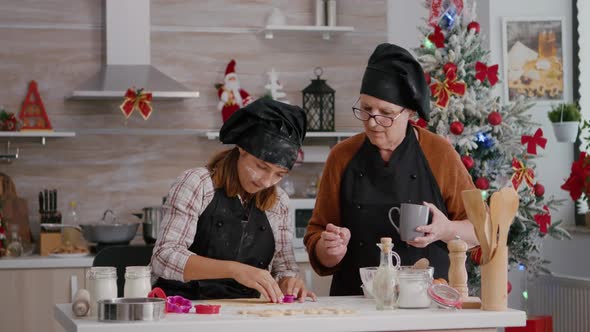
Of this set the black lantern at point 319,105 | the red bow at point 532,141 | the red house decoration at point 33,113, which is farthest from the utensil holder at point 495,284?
the red house decoration at point 33,113

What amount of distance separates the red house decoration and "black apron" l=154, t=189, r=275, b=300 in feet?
8.88

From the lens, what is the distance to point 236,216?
10.2 feet

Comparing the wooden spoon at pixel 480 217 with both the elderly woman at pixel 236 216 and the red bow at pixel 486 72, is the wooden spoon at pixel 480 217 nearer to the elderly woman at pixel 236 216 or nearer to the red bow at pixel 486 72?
the elderly woman at pixel 236 216

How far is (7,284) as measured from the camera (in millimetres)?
5031

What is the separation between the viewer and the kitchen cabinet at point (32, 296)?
198 inches

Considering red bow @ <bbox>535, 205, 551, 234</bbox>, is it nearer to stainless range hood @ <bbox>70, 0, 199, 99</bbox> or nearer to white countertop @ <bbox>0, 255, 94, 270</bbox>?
stainless range hood @ <bbox>70, 0, 199, 99</bbox>

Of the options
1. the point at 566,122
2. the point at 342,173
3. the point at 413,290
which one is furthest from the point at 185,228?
the point at 566,122

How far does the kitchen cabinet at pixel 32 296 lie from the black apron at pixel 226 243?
6.93 feet

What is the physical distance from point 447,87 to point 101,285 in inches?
114

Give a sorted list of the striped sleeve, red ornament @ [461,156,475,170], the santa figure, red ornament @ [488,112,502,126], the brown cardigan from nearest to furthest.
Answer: the striped sleeve → the brown cardigan → red ornament @ [461,156,475,170] → red ornament @ [488,112,502,126] → the santa figure

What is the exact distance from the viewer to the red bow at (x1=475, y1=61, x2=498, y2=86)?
5043 millimetres

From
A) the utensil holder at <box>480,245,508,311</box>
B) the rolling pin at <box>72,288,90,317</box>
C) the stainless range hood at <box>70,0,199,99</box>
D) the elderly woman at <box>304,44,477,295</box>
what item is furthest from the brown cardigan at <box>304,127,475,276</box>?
the stainless range hood at <box>70,0,199,99</box>

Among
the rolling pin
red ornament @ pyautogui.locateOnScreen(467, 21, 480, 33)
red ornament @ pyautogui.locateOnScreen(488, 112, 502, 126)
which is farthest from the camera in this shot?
red ornament @ pyautogui.locateOnScreen(467, 21, 480, 33)

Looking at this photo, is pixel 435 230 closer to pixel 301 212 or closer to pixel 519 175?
pixel 519 175
